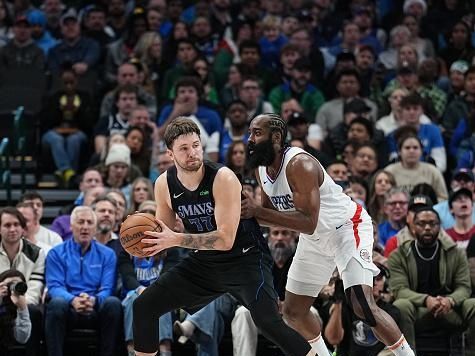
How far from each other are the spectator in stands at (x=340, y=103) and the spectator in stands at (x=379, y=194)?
1.75 metres

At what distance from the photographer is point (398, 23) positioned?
15.0m

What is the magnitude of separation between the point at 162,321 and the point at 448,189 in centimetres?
448

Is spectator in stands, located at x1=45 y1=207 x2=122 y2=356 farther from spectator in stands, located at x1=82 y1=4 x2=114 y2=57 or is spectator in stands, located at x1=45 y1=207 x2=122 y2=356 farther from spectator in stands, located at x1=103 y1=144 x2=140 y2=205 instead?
spectator in stands, located at x1=82 y1=4 x2=114 y2=57

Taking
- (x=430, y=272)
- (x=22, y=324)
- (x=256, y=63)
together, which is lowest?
(x=22, y=324)

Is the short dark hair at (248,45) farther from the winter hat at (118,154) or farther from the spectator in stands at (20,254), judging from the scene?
the spectator in stands at (20,254)

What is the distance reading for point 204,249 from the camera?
6668mm

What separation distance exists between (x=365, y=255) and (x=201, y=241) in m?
1.25

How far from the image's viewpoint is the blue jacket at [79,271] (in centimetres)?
925

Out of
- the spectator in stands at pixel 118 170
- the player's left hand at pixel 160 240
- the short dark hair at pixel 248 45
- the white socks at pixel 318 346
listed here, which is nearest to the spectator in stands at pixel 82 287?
the spectator in stands at pixel 118 170

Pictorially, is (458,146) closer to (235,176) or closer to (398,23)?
(398,23)

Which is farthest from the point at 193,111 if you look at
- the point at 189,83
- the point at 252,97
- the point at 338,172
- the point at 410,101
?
the point at 410,101

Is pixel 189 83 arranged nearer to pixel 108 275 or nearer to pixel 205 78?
pixel 205 78

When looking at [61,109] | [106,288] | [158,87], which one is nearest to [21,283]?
[106,288]

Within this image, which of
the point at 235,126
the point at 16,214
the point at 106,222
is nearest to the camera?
the point at 16,214
